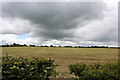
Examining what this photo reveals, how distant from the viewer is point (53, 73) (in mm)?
4148

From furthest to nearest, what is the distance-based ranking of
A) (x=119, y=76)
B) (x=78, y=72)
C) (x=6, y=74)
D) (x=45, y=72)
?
(x=78, y=72), (x=45, y=72), (x=6, y=74), (x=119, y=76)

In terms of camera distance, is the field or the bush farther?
the field

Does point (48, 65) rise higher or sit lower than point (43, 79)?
higher

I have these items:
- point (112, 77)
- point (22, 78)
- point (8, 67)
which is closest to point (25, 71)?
point (22, 78)

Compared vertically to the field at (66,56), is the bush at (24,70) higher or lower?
higher

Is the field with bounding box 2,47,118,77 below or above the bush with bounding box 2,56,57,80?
below

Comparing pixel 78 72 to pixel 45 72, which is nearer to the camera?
pixel 45 72

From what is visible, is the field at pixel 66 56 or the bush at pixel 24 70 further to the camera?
the field at pixel 66 56

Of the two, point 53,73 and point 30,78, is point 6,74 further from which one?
point 53,73

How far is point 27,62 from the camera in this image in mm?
3811

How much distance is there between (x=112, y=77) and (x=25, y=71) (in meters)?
2.42

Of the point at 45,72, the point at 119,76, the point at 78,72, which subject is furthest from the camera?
the point at 78,72

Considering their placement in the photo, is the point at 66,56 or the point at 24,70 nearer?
the point at 24,70

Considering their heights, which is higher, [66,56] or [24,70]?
[24,70]
